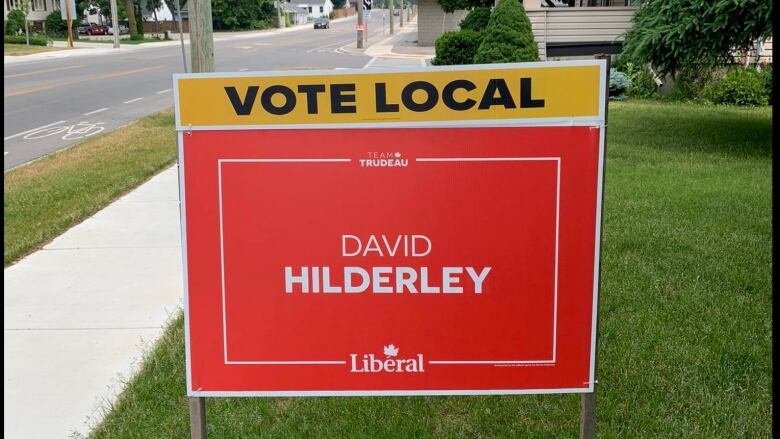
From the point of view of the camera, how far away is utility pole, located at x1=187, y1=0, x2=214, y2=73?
1243cm

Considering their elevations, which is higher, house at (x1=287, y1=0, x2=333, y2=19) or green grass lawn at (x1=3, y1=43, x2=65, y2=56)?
house at (x1=287, y1=0, x2=333, y2=19)

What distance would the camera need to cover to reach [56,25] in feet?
214

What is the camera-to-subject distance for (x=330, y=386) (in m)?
2.93

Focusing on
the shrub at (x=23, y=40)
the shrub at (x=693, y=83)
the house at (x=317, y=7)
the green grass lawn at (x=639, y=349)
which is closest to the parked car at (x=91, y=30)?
the shrub at (x=23, y=40)

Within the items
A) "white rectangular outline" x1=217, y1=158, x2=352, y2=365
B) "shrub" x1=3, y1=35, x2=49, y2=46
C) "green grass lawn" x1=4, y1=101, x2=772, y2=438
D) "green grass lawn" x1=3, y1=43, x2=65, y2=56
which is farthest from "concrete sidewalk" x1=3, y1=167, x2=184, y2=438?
"shrub" x1=3, y1=35, x2=49, y2=46

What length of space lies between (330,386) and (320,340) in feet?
0.56

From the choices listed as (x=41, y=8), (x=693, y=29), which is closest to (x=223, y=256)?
(x=693, y=29)

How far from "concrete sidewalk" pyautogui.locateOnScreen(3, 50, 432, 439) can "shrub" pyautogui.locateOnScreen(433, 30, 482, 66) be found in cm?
1538

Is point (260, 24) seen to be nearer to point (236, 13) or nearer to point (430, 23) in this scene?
point (236, 13)

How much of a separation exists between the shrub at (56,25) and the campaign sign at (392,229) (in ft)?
226

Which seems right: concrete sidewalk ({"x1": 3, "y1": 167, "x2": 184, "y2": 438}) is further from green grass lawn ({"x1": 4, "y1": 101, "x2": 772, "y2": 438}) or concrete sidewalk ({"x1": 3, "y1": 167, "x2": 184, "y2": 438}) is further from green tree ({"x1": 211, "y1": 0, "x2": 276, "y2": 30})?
green tree ({"x1": 211, "y1": 0, "x2": 276, "y2": 30})

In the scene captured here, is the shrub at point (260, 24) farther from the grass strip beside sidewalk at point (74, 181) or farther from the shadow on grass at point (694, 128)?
the grass strip beside sidewalk at point (74, 181)

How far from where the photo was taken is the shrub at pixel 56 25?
64.9m

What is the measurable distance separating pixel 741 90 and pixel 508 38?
5107mm
